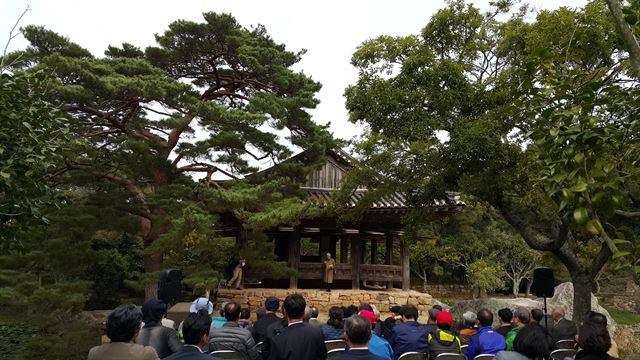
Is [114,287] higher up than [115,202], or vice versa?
[115,202]

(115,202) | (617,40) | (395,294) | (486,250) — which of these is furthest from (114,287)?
(486,250)

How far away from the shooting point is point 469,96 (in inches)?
377

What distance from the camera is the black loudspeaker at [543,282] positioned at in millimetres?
7672

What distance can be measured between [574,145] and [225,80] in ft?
43.9

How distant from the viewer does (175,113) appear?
1301 centimetres

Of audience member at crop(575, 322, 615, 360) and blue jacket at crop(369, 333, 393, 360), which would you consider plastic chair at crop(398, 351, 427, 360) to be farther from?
audience member at crop(575, 322, 615, 360)

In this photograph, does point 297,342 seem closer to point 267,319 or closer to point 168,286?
point 267,319

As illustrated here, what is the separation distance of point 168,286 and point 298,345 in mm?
3200

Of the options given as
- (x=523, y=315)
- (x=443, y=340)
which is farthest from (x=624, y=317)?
(x=443, y=340)

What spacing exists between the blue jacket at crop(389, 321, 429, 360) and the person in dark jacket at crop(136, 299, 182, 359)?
8.06ft

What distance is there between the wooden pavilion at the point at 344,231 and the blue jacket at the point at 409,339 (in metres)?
9.21

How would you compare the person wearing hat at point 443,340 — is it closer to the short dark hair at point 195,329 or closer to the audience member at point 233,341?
the audience member at point 233,341

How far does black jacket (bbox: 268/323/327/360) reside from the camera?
13.0ft

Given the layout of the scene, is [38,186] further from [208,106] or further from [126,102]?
[126,102]
